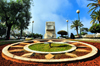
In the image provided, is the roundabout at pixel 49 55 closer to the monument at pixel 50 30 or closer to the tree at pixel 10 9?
the monument at pixel 50 30

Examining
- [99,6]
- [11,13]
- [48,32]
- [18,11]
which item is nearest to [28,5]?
[18,11]

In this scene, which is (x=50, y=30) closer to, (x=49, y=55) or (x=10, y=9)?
(x=10, y=9)

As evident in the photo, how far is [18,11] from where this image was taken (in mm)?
22375

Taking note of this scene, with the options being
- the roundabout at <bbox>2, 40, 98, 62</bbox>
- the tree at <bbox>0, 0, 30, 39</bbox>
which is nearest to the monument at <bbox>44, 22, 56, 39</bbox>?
the tree at <bbox>0, 0, 30, 39</bbox>

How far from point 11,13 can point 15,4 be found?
2.82m

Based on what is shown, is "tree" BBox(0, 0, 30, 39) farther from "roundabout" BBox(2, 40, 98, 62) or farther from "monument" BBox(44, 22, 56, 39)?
"roundabout" BBox(2, 40, 98, 62)

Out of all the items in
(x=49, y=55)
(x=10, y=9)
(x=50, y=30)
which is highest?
(x=10, y=9)

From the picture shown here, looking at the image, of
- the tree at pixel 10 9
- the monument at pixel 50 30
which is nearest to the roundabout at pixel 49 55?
the monument at pixel 50 30

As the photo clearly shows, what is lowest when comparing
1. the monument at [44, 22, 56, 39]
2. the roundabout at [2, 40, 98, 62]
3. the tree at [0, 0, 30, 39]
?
the roundabout at [2, 40, 98, 62]

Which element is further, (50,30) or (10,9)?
(50,30)

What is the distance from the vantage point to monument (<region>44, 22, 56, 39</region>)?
20700 mm

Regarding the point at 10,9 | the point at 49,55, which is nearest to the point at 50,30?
the point at 10,9

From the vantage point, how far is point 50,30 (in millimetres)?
21328

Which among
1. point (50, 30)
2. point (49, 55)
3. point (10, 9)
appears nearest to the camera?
point (49, 55)
